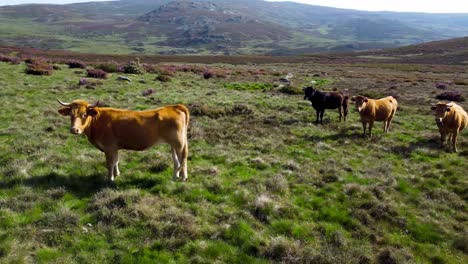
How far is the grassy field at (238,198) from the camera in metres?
7.53

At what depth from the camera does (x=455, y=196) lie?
34.0ft

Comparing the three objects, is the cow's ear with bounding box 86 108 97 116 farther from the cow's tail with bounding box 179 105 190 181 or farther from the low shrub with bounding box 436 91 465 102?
the low shrub with bounding box 436 91 465 102

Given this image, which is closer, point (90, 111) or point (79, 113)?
point (79, 113)

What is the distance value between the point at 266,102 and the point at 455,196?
14.2 m

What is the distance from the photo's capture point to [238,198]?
31.7ft

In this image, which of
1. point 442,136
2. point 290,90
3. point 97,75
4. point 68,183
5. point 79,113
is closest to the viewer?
point 79,113

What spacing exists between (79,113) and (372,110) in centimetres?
1207

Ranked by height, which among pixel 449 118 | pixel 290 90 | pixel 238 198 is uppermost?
pixel 449 118

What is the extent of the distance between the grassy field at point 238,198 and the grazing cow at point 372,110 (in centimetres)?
78

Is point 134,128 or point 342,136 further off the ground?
point 134,128

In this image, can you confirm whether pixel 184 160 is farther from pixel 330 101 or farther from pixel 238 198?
pixel 330 101

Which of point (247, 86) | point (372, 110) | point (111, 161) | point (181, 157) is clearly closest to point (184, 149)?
point (181, 157)

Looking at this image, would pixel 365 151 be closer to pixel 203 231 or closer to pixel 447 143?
pixel 447 143

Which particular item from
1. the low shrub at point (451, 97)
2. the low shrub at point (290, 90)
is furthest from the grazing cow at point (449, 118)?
the low shrub at point (451, 97)
